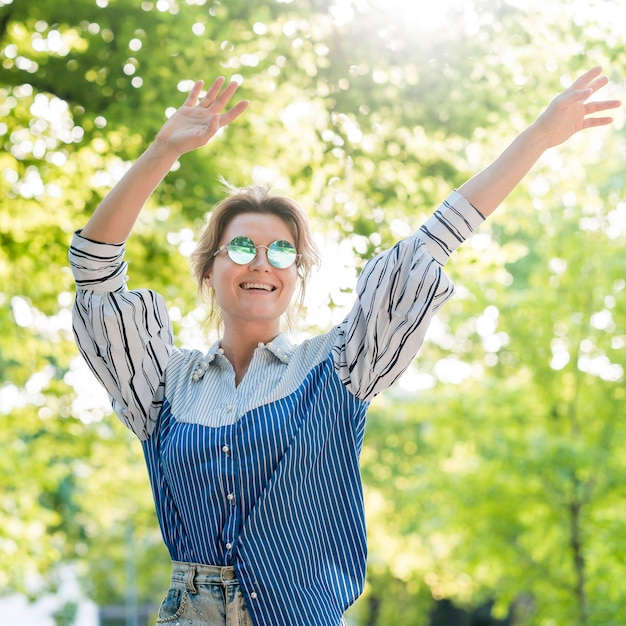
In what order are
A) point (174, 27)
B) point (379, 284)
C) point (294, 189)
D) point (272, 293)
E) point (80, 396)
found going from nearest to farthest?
point (379, 284)
point (272, 293)
point (174, 27)
point (294, 189)
point (80, 396)

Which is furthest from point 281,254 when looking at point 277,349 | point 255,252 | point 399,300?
point 399,300

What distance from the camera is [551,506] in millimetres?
10133

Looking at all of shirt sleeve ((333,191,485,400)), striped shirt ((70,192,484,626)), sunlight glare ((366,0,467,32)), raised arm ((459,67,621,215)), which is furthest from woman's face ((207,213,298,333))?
sunlight glare ((366,0,467,32))

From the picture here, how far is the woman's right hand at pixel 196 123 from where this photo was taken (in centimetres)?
204

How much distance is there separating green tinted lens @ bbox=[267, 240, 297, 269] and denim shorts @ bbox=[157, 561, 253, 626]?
0.69m

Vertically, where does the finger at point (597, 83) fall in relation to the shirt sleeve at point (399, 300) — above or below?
above

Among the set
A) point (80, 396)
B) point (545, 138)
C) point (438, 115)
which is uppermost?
point (438, 115)

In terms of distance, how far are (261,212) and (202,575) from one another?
0.85 metres

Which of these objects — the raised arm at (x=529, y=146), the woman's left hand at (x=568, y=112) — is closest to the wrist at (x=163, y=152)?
the raised arm at (x=529, y=146)

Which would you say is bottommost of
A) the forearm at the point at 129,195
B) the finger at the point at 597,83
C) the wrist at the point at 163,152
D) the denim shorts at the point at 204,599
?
the denim shorts at the point at 204,599

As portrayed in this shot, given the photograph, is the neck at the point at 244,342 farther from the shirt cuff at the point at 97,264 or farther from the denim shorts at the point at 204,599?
the denim shorts at the point at 204,599

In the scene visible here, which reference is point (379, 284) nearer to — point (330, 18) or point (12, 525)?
point (330, 18)

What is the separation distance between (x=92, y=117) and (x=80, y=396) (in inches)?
155

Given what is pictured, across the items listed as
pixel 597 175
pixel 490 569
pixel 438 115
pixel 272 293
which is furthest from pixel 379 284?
pixel 490 569
